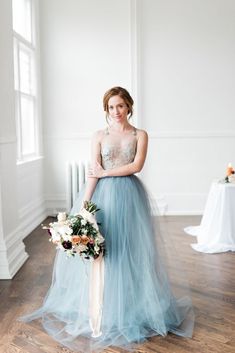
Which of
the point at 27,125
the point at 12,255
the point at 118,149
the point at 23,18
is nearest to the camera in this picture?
the point at 118,149

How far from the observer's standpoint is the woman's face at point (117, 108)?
9.38 ft

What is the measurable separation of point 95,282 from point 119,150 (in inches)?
35.3

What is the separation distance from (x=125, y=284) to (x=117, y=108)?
1166 mm

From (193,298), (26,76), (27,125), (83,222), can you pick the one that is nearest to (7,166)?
(83,222)

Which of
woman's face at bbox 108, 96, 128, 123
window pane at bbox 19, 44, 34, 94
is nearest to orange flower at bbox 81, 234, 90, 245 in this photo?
woman's face at bbox 108, 96, 128, 123

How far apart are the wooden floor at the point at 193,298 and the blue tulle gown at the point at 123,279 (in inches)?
3.6

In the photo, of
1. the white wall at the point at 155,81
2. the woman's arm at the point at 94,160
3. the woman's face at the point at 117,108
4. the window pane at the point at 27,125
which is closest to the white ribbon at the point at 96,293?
the woman's arm at the point at 94,160

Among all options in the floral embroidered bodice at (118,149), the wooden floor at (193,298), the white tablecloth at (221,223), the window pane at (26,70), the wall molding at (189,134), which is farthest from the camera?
the wall molding at (189,134)

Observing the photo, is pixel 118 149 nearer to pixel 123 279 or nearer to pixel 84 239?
pixel 84 239

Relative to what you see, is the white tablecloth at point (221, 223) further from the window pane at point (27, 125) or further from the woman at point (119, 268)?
the window pane at point (27, 125)

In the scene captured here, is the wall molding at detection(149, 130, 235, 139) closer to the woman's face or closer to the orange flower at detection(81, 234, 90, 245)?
the woman's face

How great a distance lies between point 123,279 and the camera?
2.82 metres

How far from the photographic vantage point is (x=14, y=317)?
310 cm

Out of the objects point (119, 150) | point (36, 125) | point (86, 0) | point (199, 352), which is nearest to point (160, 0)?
point (86, 0)
